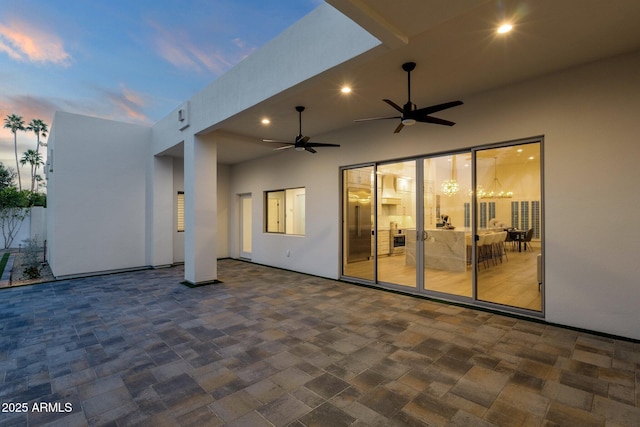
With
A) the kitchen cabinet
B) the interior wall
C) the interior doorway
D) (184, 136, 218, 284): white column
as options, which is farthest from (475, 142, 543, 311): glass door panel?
the interior doorway

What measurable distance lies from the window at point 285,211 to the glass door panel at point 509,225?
13.3 ft

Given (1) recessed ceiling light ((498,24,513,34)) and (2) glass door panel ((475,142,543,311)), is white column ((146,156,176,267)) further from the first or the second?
(1) recessed ceiling light ((498,24,513,34))

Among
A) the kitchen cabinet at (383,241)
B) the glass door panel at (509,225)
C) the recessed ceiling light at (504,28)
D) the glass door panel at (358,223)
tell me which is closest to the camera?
the recessed ceiling light at (504,28)

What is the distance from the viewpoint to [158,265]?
7344mm

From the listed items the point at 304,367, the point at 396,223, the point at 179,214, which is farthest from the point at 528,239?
the point at 179,214

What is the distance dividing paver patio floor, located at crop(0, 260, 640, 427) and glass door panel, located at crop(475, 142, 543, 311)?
0.57 m

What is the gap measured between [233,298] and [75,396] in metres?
2.66

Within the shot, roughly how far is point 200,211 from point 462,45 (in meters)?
5.12

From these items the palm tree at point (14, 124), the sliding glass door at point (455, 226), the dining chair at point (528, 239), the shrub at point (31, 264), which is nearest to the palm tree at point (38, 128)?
the palm tree at point (14, 124)

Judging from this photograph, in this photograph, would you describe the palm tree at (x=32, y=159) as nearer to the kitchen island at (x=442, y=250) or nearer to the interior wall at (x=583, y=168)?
the kitchen island at (x=442, y=250)

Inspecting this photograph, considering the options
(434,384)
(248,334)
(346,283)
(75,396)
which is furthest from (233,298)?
(434,384)

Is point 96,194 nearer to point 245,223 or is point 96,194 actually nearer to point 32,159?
point 245,223

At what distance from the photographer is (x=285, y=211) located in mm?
7777

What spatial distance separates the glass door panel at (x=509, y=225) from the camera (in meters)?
3.85
